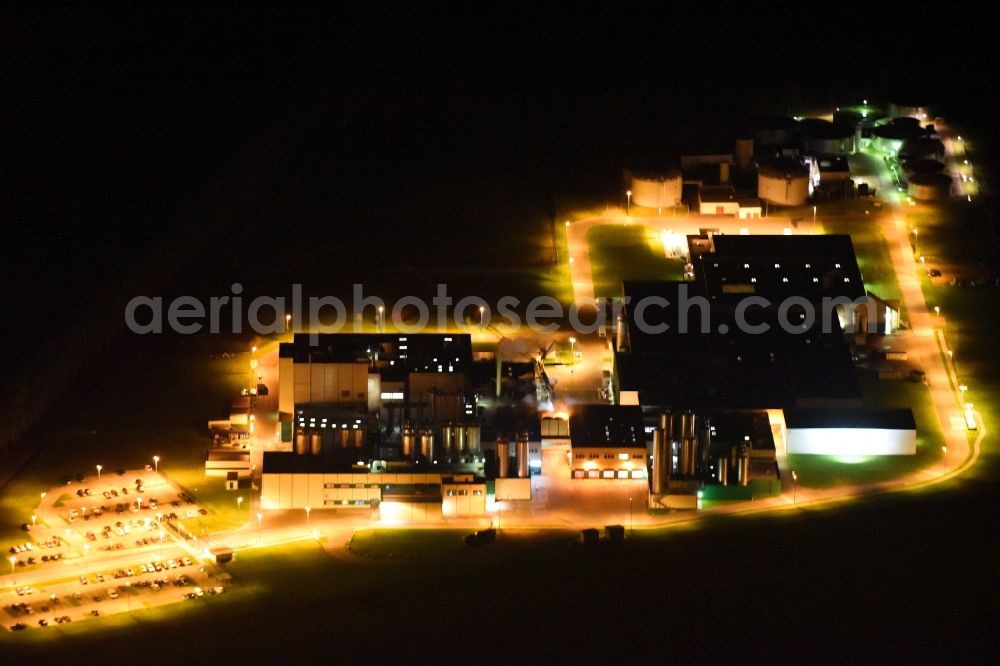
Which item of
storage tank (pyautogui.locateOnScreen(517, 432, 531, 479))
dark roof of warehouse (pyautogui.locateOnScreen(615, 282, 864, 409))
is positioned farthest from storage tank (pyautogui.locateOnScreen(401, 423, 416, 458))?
dark roof of warehouse (pyautogui.locateOnScreen(615, 282, 864, 409))

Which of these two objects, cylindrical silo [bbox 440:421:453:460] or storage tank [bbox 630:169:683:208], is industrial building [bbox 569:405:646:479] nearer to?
cylindrical silo [bbox 440:421:453:460]

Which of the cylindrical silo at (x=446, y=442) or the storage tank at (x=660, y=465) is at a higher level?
the cylindrical silo at (x=446, y=442)

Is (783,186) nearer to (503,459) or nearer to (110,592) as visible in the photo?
(503,459)

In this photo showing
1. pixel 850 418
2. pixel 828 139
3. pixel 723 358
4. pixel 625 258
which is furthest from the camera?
pixel 828 139

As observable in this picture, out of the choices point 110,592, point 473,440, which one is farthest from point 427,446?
point 110,592

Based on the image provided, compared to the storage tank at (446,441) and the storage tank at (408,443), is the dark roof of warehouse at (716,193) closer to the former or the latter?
the storage tank at (446,441)

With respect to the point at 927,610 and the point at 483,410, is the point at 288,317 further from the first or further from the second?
the point at 927,610

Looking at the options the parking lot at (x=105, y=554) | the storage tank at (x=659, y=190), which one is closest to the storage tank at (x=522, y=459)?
the parking lot at (x=105, y=554)
